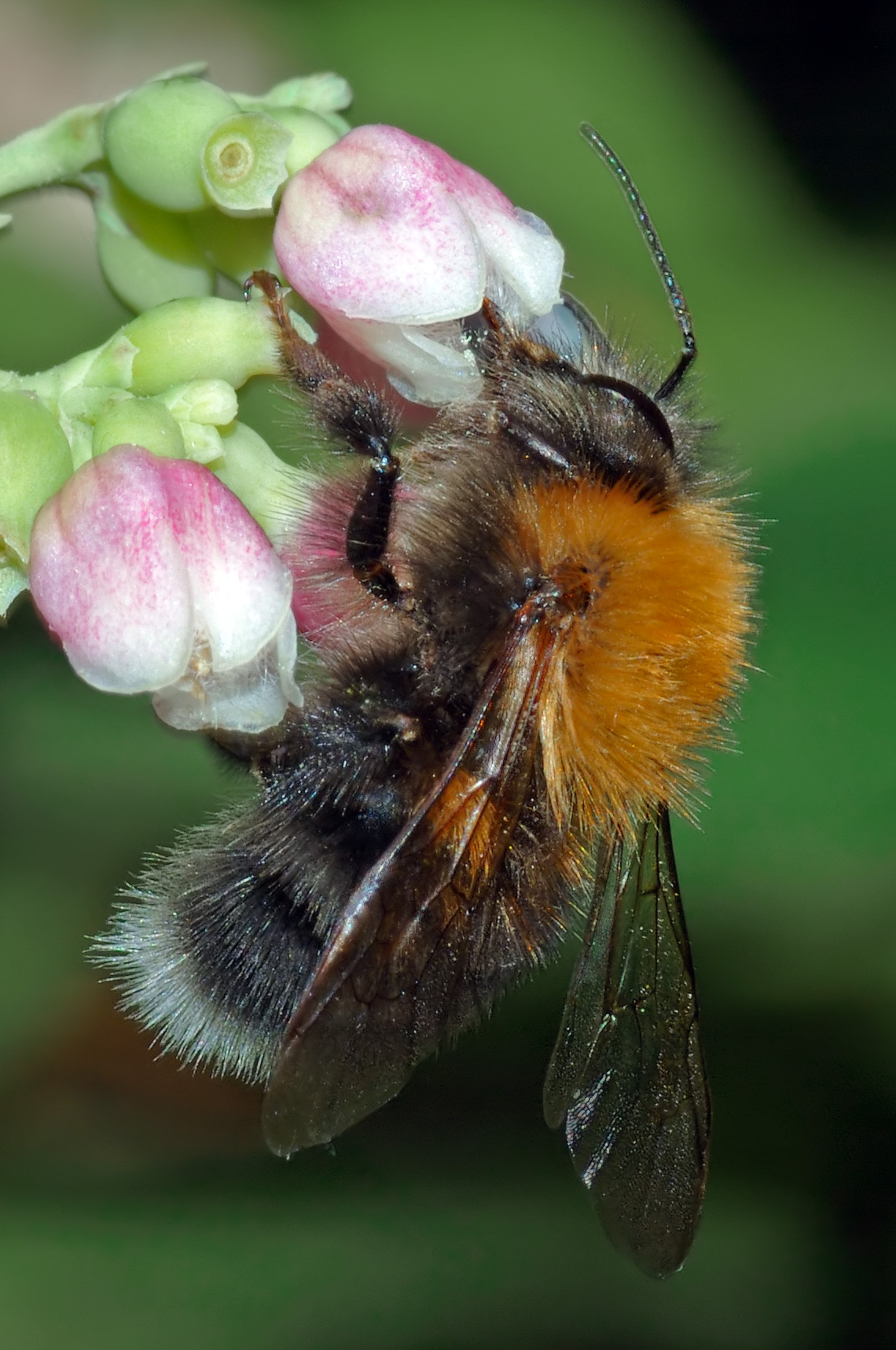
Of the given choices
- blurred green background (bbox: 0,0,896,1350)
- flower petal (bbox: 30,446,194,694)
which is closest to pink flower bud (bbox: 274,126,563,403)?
flower petal (bbox: 30,446,194,694)

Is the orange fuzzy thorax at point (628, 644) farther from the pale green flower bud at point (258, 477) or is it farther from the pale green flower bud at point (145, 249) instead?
the pale green flower bud at point (145, 249)

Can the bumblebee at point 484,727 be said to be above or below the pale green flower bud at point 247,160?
below

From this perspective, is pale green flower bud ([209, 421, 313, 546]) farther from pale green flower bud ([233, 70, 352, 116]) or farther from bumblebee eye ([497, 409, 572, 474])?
pale green flower bud ([233, 70, 352, 116])

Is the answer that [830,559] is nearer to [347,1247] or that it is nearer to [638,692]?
[638,692]

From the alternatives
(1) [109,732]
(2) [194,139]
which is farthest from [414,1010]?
(1) [109,732]

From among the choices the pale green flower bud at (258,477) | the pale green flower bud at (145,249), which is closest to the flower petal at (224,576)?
the pale green flower bud at (258,477)
